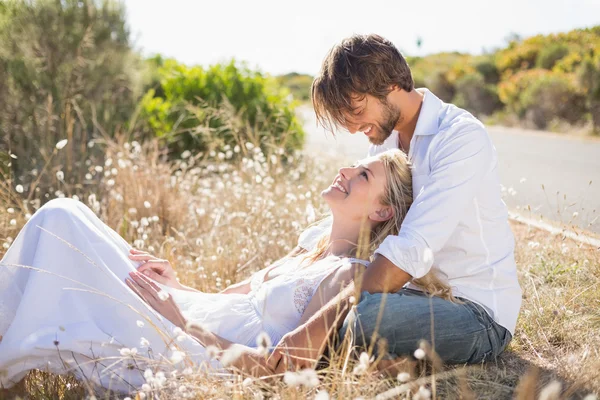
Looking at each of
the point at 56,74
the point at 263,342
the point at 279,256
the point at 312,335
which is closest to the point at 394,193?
the point at 312,335

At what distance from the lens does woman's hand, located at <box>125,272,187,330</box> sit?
300 cm

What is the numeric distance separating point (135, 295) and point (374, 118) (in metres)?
1.53

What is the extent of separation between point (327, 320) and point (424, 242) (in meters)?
0.56

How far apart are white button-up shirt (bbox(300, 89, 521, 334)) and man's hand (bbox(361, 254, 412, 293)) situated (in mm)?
42

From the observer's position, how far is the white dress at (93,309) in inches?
106

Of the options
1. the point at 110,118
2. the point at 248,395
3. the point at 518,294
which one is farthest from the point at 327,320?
the point at 110,118

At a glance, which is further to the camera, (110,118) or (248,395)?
(110,118)

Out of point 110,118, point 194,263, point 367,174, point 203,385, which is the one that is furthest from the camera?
point 110,118

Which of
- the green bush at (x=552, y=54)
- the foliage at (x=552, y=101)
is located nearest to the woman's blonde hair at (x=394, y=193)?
the foliage at (x=552, y=101)

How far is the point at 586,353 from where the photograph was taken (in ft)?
9.43

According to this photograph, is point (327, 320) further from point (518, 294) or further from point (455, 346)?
point (518, 294)

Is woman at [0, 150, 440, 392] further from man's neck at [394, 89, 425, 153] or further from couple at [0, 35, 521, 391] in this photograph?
man's neck at [394, 89, 425, 153]

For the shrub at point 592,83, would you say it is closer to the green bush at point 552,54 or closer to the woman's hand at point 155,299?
the green bush at point 552,54

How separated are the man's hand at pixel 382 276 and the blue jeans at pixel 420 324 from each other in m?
0.05
